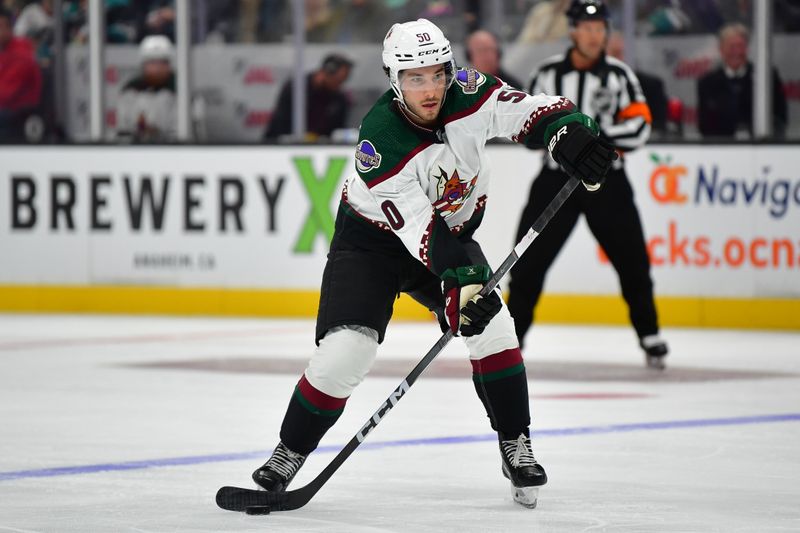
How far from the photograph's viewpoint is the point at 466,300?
3.88 m

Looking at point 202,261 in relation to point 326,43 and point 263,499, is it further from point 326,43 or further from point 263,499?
point 263,499

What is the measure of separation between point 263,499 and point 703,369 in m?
3.54

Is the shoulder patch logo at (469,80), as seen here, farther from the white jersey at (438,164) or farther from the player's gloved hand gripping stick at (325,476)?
the player's gloved hand gripping stick at (325,476)

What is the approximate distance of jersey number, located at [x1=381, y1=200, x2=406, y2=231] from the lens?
155 inches

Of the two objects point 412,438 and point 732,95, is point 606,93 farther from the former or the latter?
point 412,438

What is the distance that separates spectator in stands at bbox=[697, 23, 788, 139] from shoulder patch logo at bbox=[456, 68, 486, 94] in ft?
17.8

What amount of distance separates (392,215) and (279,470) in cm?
66

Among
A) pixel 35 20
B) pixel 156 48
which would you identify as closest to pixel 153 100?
pixel 156 48

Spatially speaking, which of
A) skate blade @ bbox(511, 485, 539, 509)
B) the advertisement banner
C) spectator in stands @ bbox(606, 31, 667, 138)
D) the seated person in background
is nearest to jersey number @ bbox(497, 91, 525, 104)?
skate blade @ bbox(511, 485, 539, 509)

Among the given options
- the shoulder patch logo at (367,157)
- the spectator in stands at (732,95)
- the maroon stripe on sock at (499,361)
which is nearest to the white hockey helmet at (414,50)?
the shoulder patch logo at (367,157)

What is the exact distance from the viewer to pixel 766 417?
5.62 m

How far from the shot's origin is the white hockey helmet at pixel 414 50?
394 cm

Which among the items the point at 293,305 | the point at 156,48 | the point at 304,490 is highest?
the point at 156,48

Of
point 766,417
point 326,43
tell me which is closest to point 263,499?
point 766,417
